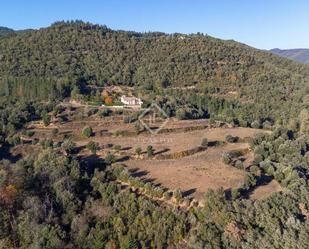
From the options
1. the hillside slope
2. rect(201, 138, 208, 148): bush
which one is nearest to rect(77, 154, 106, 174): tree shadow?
rect(201, 138, 208, 148): bush

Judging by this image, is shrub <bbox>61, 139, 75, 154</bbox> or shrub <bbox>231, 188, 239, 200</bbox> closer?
shrub <bbox>231, 188, 239, 200</bbox>

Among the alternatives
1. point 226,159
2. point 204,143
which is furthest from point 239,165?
point 204,143

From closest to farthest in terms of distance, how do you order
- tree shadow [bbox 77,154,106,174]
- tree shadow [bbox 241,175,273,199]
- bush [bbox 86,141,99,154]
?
tree shadow [bbox 241,175,273,199] → tree shadow [bbox 77,154,106,174] → bush [bbox 86,141,99,154]

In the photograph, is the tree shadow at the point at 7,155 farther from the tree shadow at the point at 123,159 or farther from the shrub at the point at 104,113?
the shrub at the point at 104,113

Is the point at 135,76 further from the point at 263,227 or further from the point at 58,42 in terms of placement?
the point at 263,227

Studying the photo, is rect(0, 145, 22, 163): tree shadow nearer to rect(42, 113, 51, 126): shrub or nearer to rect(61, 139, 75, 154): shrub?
rect(61, 139, 75, 154): shrub

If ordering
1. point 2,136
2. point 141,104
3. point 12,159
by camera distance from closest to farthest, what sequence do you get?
1. point 12,159
2. point 2,136
3. point 141,104

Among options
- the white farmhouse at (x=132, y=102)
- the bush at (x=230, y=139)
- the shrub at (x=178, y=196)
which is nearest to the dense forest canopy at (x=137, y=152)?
the shrub at (x=178, y=196)

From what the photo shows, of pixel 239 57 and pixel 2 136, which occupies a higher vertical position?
pixel 239 57

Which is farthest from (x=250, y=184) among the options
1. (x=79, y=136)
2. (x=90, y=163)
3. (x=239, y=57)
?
(x=239, y=57)
